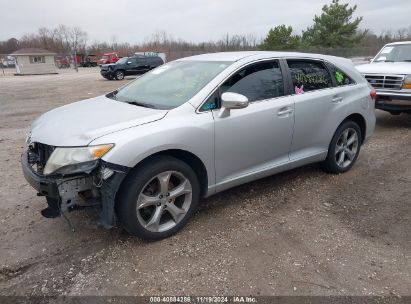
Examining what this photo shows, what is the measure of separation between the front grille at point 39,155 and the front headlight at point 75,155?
7.5 inches

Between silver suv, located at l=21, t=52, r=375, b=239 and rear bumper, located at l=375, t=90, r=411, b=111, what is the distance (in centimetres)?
321

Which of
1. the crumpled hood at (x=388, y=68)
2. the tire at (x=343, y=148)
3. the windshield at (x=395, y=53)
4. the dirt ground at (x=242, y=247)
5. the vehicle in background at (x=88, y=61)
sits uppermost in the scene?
the windshield at (x=395, y=53)

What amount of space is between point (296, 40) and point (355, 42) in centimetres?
666

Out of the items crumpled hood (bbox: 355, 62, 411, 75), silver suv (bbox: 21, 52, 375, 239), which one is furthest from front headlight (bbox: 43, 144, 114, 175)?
crumpled hood (bbox: 355, 62, 411, 75)

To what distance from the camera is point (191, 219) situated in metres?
3.81

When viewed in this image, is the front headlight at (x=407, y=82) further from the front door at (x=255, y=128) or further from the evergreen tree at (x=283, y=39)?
the evergreen tree at (x=283, y=39)

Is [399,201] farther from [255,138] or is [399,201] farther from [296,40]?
[296,40]

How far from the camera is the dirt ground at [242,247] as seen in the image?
2816 millimetres

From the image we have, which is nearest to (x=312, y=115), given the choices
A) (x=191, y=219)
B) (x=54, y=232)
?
(x=191, y=219)

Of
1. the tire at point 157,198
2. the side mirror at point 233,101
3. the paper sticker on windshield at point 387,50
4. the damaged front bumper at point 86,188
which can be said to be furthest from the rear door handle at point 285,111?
the paper sticker on windshield at point 387,50

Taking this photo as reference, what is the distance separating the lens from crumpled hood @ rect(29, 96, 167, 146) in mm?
3049

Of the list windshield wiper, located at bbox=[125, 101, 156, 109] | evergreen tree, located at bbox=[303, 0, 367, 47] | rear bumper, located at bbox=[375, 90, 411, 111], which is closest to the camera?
windshield wiper, located at bbox=[125, 101, 156, 109]

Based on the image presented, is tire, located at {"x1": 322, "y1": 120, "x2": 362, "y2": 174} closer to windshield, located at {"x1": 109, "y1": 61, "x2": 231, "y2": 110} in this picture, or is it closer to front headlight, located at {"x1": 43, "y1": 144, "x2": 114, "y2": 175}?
windshield, located at {"x1": 109, "y1": 61, "x2": 231, "y2": 110}

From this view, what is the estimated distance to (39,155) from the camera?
10.8 feet
